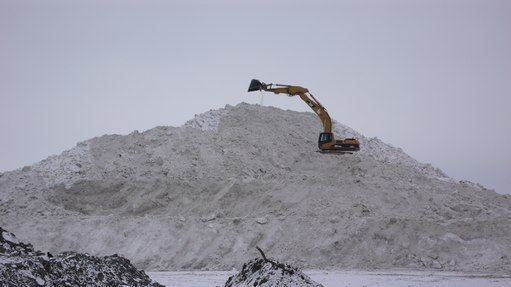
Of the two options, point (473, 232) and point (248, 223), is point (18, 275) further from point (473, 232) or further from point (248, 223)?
point (473, 232)

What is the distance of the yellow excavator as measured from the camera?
24031 mm

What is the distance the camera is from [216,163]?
28516 millimetres

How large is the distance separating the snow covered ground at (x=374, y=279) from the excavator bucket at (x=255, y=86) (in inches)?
303

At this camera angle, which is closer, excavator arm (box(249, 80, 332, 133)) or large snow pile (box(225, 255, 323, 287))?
large snow pile (box(225, 255, 323, 287))

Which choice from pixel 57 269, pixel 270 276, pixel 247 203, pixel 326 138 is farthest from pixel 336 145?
pixel 57 269

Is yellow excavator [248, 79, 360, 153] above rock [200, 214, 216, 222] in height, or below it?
above

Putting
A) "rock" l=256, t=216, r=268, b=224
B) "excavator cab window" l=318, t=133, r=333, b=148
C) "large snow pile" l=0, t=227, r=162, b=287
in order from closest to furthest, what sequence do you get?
"large snow pile" l=0, t=227, r=162, b=287 → "rock" l=256, t=216, r=268, b=224 → "excavator cab window" l=318, t=133, r=333, b=148

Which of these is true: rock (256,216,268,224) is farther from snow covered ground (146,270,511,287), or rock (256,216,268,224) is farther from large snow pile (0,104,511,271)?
snow covered ground (146,270,511,287)

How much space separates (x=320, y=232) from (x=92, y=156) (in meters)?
12.4

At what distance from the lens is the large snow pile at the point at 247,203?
21.3m

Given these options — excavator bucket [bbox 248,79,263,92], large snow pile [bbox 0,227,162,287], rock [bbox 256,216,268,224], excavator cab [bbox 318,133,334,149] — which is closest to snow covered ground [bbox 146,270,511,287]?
rock [bbox 256,216,268,224]

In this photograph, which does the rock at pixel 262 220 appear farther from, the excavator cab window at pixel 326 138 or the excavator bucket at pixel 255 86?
the excavator bucket at pixel 255 86

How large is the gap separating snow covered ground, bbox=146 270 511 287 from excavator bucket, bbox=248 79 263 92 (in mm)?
7694

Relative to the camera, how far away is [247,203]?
2519 cm
